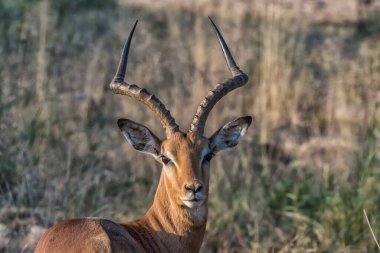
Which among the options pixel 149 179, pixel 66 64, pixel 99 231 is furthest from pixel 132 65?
pixel 99 231

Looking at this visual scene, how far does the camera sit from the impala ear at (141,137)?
7727 mm

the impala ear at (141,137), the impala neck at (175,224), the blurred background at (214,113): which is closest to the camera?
the impala neck at (175,224)

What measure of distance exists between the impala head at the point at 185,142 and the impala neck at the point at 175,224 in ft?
0.30

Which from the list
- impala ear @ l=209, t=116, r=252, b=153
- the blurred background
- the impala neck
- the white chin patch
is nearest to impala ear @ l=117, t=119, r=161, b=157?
the impala neck

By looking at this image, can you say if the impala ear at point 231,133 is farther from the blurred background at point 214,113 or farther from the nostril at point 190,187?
the blurred background at point 214,113

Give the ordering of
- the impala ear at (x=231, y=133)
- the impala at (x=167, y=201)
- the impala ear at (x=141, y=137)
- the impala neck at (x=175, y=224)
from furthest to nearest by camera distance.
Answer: the impala ear at (x=231, y=133) → the impala ear at (x=141, y=137) → the impala neck at (x=175, y=224) → the impala at (x=167, y=201)

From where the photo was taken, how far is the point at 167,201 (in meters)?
7.49

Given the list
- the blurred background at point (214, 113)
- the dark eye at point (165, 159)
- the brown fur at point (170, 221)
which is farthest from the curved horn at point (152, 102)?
the blurred background at point (214, 113)

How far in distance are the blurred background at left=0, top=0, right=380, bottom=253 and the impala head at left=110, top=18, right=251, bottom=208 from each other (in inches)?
64.3

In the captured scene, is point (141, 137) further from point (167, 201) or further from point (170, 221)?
point (170, 221)

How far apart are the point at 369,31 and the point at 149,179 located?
7848mm

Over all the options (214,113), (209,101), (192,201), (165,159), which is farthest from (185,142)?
(214,113)

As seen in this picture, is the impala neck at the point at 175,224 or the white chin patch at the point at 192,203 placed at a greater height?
the white chin patch at the point at 192,203

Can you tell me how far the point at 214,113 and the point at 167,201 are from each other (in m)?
5.53
